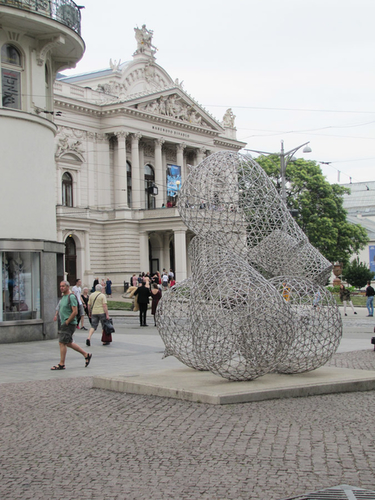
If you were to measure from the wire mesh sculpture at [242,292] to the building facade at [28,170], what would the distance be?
8.31 metres

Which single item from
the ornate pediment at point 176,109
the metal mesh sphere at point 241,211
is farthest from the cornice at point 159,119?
the metal mesh sphere at point 241,211

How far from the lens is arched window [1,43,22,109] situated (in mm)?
19672

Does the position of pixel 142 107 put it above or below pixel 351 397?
above

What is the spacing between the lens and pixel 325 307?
9930 millimetres

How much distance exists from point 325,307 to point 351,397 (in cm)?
133

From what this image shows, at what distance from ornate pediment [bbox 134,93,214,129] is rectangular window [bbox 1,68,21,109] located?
3817 centimetres

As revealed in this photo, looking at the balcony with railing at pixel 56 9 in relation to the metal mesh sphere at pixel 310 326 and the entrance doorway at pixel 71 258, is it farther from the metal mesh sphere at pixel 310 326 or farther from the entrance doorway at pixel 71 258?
the entrance doorway at pixel 71 258

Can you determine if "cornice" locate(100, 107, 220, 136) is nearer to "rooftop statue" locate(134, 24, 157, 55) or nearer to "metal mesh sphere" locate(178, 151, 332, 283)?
"rooftop statue" locate(134, 24, 157, 55)

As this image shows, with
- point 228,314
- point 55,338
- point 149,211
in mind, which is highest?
point 149,211

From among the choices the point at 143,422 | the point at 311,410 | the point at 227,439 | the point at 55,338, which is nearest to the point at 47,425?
the point at 143,422

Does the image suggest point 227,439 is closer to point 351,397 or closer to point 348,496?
point 348,496

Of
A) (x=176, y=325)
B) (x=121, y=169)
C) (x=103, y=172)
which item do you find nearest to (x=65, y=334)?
(x=176, y=325)

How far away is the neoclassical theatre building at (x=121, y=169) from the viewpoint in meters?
54.3

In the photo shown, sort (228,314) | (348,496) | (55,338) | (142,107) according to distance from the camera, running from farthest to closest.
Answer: (142,107) < (55,338) < (228,314) < (348,496)
